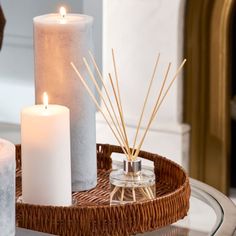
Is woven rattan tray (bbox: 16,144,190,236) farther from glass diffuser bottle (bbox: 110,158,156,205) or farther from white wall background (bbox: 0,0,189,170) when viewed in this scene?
white wall background (bbox: 0,0,189,170)

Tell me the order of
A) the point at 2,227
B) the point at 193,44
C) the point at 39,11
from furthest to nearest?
the point at 39,11
the point at 193,44
the point at 2,227

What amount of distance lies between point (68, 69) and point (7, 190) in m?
0.30

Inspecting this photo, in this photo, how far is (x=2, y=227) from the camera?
0.86 m

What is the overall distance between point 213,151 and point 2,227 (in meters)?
1.55

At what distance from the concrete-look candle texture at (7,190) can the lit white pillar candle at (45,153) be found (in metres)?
0.14

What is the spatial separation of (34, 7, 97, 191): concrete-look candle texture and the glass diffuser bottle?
84 millimetres

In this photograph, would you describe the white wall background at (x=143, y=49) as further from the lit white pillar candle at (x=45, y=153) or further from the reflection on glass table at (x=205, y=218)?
the lit white pillar candle at (x=45, y=153)

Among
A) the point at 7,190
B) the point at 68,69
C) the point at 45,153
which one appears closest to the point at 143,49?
the point at 68,69

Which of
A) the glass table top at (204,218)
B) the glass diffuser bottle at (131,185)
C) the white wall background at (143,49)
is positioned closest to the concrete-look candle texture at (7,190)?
the glass table top at (204,218)

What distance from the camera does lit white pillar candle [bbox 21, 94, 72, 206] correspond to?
1.01m

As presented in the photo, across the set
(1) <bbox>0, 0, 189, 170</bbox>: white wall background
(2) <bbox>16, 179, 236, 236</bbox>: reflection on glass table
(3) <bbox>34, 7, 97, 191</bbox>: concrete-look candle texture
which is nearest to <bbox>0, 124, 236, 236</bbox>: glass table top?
(2) <bbox>16, 179, 236, 236</bbox>: reflection on glass table

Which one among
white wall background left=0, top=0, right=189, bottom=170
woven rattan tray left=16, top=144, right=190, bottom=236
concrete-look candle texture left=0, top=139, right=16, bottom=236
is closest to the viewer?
concrete-look candle texture left=0, top=139, right=16, bottom=236

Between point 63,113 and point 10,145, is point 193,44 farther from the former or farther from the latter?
point 10,145

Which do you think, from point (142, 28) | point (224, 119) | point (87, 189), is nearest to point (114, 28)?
point (142, 28)
